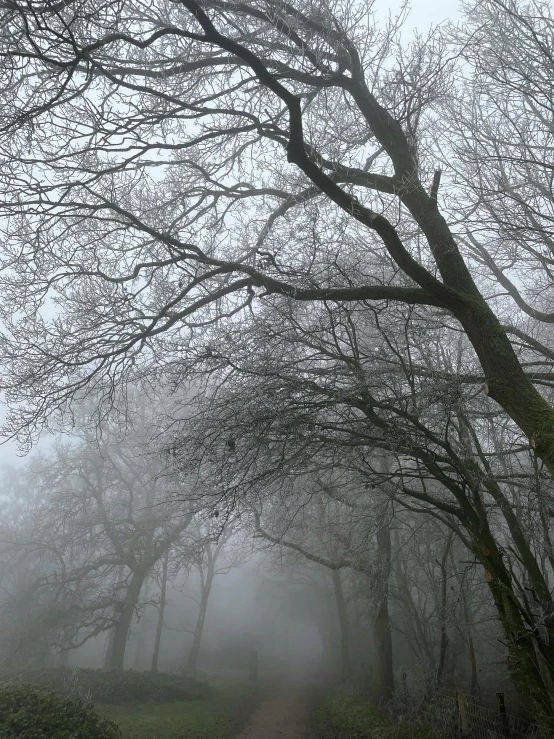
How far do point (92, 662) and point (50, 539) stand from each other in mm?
18598

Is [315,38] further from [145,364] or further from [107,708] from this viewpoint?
[107,708]

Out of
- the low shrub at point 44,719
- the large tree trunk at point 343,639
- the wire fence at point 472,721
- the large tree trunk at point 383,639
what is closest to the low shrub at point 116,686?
the low shrub at point 44,719

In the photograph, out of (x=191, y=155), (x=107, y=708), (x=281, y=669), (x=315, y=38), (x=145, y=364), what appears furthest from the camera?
(x=281, y=669)

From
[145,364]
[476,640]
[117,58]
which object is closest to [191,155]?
[117,58]

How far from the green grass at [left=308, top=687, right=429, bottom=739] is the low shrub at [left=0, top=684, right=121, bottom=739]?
5.12m

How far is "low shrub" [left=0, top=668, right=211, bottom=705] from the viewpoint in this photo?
15.1 meters

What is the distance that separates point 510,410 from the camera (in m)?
5.14

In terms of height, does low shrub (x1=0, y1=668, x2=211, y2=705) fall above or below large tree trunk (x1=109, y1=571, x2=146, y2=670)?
below

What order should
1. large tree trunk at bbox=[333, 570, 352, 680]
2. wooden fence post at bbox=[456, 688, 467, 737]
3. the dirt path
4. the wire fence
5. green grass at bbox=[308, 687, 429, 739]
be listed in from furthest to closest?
large tree trunk at bbox=[333, 570, 352, 680], the dirt path, green grass at bbox=[308, 687, 429, 739], wooden fence post at bbox=[456, 688, 467, 737], the wire fence

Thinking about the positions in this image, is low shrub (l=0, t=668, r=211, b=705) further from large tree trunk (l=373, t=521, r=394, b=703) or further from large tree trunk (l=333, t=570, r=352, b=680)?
large tree trunk (l=373, t=521, r=394, b=703)

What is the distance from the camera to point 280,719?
15.1m

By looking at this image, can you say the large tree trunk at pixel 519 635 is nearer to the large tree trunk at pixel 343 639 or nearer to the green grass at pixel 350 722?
the green grass at pixel 350 722

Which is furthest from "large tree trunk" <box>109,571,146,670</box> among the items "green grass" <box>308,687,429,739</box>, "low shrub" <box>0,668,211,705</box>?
"green grass" <box>308,687,429,739</box>

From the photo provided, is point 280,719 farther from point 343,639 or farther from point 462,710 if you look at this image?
point 462,710
